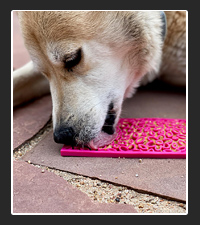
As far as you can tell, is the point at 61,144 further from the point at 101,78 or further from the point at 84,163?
the point at 101,78

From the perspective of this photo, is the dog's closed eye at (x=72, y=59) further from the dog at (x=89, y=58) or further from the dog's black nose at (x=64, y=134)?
the dog's black nose at (x=64, y=134)

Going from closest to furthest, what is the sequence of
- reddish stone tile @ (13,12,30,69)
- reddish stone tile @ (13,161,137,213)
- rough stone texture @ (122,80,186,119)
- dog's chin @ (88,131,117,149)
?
1. reddish stone tile @ (13,161,137,213)
2. dog's chin @ (88,131,117,149)
3. rough stone texture @ (122,80,186,119)
4. reddish stone tile @ (13,12,30,69)

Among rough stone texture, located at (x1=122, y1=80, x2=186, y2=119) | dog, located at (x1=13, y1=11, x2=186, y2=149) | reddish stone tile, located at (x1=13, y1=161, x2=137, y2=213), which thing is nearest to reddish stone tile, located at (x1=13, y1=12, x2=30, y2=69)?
rough stone texture, located at (x1=122, y1=80, x2=186, y2=119)

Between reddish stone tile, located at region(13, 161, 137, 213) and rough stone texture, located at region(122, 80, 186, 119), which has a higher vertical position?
rough stone texture, located at region(122, 80, 186, 119)

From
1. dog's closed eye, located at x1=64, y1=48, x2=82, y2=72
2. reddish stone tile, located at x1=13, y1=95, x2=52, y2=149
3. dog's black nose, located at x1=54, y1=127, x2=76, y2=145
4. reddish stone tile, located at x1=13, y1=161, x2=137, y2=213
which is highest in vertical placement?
dog's closed eye, located at x1=64, y1=48, x2=82, y2=72

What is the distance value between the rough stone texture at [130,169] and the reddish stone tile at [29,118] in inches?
7.9

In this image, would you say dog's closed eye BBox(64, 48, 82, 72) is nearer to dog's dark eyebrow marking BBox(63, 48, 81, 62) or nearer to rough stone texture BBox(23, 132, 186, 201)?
dog's dark eyebrow marking BBox(63, 48, 81, 62)

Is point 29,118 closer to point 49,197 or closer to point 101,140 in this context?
point 101,140

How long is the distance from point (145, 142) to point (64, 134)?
474 millimetres

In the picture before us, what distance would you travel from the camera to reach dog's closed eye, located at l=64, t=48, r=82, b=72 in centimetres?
164

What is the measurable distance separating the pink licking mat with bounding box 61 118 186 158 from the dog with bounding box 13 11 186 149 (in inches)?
2.2

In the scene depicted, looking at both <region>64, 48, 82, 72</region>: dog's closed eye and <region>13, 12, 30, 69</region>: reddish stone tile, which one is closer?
<region>64, 48, 82, 72</region>: dog's closed eye

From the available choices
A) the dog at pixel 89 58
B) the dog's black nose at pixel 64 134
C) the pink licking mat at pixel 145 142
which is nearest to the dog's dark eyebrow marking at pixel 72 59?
the dog at pixel 89 58

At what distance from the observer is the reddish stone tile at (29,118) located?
6.44ft
